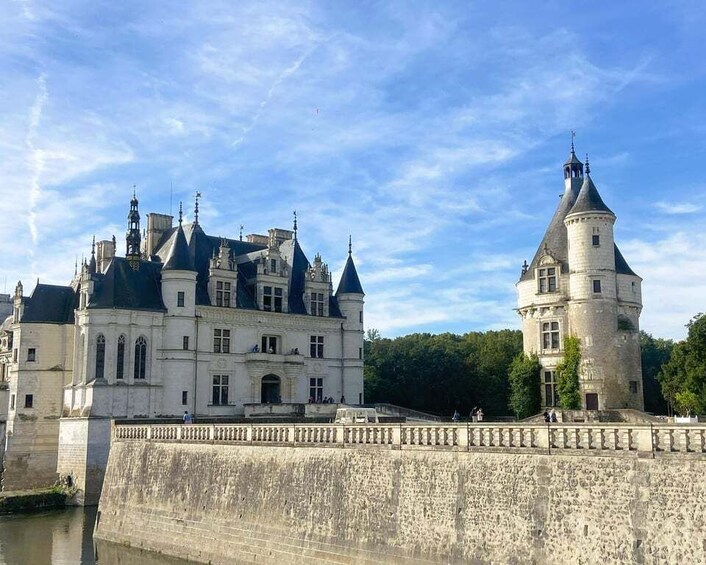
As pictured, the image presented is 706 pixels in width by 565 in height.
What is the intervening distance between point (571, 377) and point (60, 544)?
23219 millimetres

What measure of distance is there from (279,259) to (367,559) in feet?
91.0

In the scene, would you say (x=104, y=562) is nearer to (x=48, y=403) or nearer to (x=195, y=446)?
(x=195, y=446)

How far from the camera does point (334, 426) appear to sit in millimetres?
21906

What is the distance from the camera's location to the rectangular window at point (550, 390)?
3903cm

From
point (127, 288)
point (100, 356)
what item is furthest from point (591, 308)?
point (100, 356)

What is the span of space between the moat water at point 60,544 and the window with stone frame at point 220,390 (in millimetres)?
9187

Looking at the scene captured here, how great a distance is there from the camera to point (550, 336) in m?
39.5

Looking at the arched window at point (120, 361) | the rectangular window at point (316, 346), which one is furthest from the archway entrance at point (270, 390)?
the arched window at point (120, 361)

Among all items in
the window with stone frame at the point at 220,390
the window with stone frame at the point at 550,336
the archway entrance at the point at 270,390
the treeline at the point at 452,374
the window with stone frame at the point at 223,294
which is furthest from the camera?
the treeline at the point at 452,374

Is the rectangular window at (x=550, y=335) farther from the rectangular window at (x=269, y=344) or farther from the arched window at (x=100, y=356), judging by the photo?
the arched window at (x=100, y=356)

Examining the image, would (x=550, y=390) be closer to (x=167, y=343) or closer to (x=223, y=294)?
(x=223, y=294)

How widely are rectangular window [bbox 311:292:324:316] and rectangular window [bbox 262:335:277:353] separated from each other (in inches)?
112

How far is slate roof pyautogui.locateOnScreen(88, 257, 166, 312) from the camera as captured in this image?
129ft

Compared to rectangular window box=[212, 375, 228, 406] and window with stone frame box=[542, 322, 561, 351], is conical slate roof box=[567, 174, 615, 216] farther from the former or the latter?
rectangular window box=[212, 375, 228, 406]
